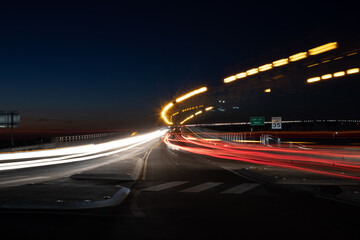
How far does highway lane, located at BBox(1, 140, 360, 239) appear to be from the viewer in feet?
19.8

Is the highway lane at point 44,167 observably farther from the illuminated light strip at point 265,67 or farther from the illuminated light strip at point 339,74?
the illuminated light strip at point 339,74

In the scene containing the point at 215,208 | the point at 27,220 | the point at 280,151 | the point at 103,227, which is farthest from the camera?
the point at 280,151

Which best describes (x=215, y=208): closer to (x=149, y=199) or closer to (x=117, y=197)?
(x=149, y=199)

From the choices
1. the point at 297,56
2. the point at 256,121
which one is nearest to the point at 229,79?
the point at 297,56

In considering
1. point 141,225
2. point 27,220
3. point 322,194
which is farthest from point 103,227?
point 322,194

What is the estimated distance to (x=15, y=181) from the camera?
1325 centimetres

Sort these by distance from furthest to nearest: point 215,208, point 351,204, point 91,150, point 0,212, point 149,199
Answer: point 91,150
point 149,199
point 351,204
point 215,208
point 0,212

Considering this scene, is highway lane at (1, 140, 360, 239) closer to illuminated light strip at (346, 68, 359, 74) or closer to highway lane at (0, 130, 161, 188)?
highway lane at (0, 130, 161, 188)

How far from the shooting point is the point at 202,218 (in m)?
7.17

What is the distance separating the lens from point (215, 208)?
322 inches

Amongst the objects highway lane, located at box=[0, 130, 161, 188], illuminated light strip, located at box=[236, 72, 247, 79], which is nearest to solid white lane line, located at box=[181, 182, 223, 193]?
highway lane, located at box=[0, 130, 161, 188]

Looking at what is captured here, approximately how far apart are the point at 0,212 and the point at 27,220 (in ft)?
3.80

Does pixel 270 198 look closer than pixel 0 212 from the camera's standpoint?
No

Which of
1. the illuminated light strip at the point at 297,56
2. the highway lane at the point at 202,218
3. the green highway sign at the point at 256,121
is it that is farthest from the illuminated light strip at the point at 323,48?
the green highway sign at the point at 256,121
